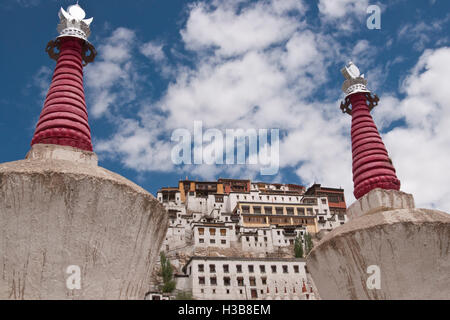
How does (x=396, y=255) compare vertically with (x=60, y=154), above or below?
below

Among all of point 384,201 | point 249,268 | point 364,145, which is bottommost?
point 384,201

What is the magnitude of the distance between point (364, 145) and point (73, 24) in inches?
382

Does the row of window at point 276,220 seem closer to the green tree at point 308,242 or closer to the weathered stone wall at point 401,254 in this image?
the green tree at point 308,242

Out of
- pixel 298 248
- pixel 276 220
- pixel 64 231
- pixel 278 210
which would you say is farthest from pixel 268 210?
pixel 64 231

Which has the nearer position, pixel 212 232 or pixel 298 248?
pixel 298 248

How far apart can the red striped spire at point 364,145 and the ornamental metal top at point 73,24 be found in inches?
352

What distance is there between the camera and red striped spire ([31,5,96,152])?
10.8 m

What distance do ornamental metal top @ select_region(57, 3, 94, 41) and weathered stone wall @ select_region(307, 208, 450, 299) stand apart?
30.4 feet

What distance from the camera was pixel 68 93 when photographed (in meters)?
11.7

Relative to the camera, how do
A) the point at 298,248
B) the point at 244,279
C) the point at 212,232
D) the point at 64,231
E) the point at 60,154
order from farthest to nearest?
the point at 212,232 → the point at 298,248 → the point at 244,279 → the point at 60,154 → the point at 64,231

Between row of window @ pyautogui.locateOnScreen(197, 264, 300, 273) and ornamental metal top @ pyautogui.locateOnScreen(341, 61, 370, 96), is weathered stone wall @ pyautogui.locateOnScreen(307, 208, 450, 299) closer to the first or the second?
ornamental metal top @ pyautogui.locateOnScreen(341, 61, 370, 96)

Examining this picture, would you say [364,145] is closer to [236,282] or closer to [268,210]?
[236,282]

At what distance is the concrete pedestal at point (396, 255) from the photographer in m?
10.6

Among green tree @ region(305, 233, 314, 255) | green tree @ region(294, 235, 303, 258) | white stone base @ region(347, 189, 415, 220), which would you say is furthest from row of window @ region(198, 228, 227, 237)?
white stone base @ region(347, 189, 415, 220)
